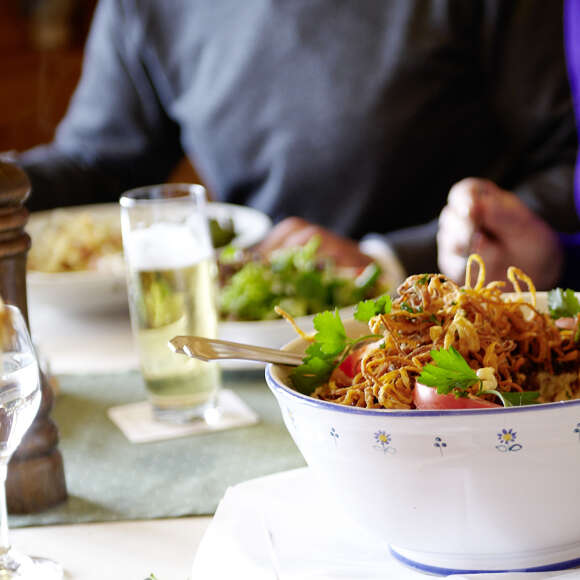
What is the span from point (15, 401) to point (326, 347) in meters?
0.27

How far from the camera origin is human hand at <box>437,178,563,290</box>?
43.4 inches

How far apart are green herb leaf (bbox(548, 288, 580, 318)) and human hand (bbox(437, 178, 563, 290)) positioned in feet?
0.94

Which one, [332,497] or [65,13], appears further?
[65,13]

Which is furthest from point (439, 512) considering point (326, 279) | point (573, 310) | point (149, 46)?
point (149, 46)

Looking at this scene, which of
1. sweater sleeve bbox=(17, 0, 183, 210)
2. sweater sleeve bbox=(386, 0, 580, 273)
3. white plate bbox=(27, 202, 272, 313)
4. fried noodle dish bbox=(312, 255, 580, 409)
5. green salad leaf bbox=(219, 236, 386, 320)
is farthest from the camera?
sweater sleeve bbox=(17, 0, 183, 210)

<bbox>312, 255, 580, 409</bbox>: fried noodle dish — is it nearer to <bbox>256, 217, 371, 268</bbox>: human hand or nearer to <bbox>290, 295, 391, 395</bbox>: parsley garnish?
<bbox>290, 295, 391, 395</bbox>: parsley garnish

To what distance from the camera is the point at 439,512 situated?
62cm

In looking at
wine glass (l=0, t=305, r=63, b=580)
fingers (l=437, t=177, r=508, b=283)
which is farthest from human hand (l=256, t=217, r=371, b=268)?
wine glass (l=0, t=305, r=63, b=580)

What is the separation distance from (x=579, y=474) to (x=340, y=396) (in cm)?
20

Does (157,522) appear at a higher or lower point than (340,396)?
lower

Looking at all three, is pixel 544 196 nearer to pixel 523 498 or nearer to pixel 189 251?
pixel 189 251

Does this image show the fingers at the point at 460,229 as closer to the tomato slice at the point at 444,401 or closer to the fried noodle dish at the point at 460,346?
the fried noodle dish at the point at 460,346

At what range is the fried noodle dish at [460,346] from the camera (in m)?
0.68

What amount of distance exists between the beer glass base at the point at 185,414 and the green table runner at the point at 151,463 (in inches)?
2.1
